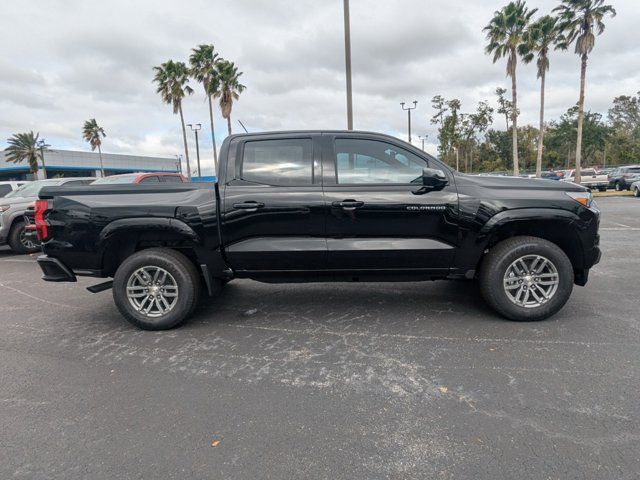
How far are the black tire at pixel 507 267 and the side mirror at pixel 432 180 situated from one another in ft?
2.87

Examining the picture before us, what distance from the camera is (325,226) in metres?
4.04

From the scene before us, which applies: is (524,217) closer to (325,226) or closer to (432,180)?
(432,180)

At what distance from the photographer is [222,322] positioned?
14.5 ft

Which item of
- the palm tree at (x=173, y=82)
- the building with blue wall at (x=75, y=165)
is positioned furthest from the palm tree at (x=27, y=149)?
the palm tree at (x=173, y=82)

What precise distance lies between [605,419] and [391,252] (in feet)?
6.82

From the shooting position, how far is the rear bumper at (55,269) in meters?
4.15

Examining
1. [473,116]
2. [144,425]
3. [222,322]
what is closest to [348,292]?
[222,322]

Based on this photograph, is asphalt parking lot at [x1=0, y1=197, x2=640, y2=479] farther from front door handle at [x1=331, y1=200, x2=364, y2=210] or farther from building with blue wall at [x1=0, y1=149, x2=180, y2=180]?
building with blue wall at [x1=0, y1=149, x2=180, y2=180]

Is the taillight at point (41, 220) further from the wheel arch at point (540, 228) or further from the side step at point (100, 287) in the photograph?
the wheel arch at point (540, 228)

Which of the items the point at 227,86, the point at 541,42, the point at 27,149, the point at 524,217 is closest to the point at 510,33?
the point at 541,42

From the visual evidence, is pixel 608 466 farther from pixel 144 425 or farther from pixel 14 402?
pixel 14 402

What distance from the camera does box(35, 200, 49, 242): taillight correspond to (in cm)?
409

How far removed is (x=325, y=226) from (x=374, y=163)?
0.80m

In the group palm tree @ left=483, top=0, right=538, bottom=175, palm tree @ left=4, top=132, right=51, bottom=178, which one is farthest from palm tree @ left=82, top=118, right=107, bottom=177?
palm tree @ left=483, top=0, right=538, bottom=175
